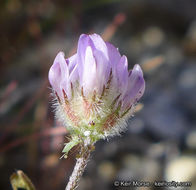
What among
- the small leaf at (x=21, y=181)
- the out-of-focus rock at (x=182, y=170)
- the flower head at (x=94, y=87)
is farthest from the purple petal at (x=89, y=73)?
the out-of-focus rock at (x=182, y=170)

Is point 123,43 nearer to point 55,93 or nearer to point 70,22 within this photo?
point 70,22

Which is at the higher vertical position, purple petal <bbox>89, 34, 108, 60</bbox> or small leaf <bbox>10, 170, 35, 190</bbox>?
purple petal <bbox>89, 34, 108, 60</bbox>

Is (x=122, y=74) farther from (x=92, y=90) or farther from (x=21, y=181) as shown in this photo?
(x=21, y=181)

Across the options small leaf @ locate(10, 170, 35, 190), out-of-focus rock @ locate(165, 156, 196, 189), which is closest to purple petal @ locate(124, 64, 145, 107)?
small leaf @ locate(10, 170, 35, 190)

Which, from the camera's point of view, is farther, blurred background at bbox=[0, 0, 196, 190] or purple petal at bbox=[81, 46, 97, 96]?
blurred background at bbox=[0, 0, 196, 190]

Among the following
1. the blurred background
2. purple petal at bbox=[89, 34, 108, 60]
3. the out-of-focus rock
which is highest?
purple petal at bbox=[89, 34, 108, 60]

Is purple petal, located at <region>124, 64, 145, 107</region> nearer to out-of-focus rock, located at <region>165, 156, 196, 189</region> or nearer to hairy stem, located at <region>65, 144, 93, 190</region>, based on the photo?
hairy stem, located at <region>65, 144, 93, 190</region>

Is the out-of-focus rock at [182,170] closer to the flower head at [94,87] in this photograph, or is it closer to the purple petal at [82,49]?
the flower head at [94,87]

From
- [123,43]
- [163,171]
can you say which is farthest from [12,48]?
[163,171]
